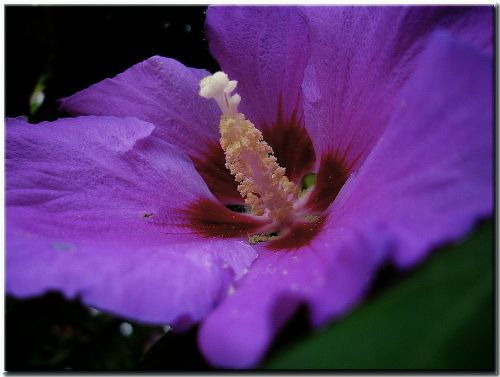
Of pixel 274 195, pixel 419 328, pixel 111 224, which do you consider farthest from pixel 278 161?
pixel 419 328

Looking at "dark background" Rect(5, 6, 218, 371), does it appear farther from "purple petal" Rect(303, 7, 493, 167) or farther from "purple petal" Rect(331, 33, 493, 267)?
"purple petal" Rect(331, 33, 493, 267)

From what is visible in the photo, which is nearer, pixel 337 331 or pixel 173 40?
pixel 337 331

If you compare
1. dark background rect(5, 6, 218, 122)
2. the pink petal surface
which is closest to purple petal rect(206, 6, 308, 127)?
dark background rect(5, 6, 218, 122)

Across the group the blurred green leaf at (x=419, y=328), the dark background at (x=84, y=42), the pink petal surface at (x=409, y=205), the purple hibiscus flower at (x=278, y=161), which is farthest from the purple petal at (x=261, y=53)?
the blurred green leaf at (x=419, y=328)

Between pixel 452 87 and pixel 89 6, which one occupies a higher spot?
pixel 452 87

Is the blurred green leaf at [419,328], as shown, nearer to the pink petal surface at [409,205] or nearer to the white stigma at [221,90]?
the pink petal surface at [409,205]

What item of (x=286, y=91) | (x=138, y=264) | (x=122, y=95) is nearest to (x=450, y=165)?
(x=138, y=264)

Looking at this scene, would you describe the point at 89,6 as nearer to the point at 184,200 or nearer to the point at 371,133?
the point at 184,200
